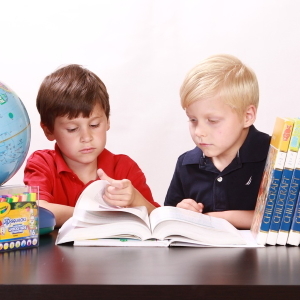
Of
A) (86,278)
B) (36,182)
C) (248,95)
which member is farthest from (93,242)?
(248,95)

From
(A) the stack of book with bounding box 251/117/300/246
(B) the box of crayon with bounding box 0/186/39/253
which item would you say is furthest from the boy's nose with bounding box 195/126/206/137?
(B) the box of crayon with bounding box 0/186/39/253

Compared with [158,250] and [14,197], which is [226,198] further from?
[14,197]

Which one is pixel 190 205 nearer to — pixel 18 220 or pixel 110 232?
pixel 110 232

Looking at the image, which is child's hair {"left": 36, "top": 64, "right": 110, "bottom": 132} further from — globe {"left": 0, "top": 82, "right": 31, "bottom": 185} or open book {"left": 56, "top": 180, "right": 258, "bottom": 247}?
open book {"left": 56, "top": 180, "right": 258, "bottom": 247}

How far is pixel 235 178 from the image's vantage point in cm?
182

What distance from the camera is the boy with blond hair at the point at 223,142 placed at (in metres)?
1.69

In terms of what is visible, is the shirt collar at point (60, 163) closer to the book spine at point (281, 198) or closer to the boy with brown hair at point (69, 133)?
the boy with brown hair at point (69, 133)

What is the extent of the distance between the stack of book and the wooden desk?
0.03 metres

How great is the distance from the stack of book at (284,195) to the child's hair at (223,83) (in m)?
0.43

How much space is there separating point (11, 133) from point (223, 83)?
67 centimetres

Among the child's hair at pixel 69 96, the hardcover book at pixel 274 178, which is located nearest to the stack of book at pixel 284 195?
the hardcover book at pixel 274 178

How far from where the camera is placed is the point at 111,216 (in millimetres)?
1374

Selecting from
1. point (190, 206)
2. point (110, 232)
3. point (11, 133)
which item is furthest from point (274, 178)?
point (11, 133)

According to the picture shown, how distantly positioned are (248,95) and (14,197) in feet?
2.70
